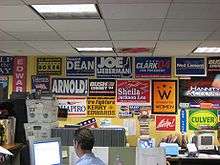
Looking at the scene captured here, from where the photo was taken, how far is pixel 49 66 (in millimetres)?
7621

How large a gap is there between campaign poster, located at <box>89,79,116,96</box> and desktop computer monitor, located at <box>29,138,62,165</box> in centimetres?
362

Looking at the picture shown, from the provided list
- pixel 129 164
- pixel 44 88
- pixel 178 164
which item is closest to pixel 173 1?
pixel 129 164

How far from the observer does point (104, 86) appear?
7543 mm

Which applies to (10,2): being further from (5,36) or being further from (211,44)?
(211,44)

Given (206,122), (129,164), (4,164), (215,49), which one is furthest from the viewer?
(206,122)

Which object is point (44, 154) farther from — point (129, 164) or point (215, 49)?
point (215, 49)

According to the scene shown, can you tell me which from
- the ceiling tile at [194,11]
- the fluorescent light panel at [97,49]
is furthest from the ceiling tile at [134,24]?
the fluorescent light panel at [97,49]

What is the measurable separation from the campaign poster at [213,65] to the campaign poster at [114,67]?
139cm

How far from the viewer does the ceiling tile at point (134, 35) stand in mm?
5219

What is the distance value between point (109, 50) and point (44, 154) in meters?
3.35

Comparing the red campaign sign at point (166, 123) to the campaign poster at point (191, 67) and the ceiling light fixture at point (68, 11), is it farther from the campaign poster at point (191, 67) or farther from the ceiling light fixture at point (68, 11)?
the ceiling light fixture at point (68, 11)

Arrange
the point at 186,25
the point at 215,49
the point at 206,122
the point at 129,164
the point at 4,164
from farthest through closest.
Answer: the point at 206,122 → the point at 215,49 → the point at 186,25 → the point at 129,164 → the point at 4,164

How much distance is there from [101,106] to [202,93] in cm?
A: 179

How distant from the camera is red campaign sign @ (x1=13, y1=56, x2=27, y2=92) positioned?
7621mm
